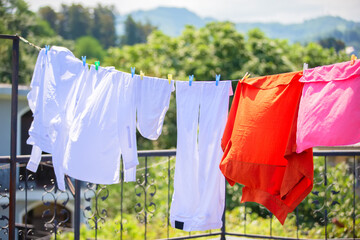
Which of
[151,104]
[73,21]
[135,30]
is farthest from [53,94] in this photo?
[135,30]

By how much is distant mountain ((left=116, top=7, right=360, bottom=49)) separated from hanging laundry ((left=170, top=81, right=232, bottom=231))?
146 centimetres

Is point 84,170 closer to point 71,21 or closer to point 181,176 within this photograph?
point 181,176

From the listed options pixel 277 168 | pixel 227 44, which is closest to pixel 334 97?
pixel 277 168

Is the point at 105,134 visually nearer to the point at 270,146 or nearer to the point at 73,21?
the point at 270,146

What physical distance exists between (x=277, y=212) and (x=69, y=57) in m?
1.70

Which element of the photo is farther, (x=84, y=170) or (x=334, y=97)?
(x=84, y=170)

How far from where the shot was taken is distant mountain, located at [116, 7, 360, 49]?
1032cm

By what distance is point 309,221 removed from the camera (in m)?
6.59

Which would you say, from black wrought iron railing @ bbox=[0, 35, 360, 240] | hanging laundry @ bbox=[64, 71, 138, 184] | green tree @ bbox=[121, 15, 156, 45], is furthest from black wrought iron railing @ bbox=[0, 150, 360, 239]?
green tree @ bbox=[121, 15, 156, 45]

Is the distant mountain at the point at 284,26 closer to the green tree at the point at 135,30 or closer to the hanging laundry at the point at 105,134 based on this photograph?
the green tree at the point at 135,30

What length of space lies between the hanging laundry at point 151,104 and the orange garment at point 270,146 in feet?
1.56

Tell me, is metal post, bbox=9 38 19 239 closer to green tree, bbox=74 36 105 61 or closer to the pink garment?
the pink garment

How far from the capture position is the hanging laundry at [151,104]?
2.64 meters

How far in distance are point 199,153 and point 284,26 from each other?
27563 mm
